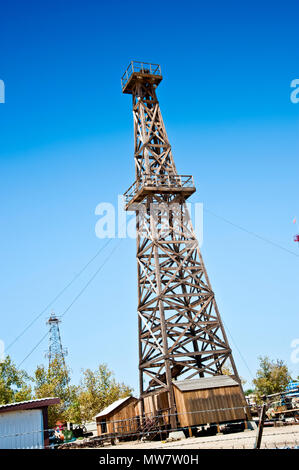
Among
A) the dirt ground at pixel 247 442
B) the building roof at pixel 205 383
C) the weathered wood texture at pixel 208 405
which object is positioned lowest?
the dirt ground at pixel 247 442

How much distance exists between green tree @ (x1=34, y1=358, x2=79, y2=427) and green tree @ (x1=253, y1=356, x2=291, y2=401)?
19.6 metres

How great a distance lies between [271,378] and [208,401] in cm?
2427

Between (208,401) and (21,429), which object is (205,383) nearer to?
(208,401)

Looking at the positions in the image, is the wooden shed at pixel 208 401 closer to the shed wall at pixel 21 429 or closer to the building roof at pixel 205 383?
the building roof at pixel 205 383

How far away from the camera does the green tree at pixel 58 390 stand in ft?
133

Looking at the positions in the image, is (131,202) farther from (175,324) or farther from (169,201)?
(175,324)

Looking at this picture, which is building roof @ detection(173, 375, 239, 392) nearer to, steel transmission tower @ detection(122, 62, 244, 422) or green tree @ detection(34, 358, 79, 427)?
steel transmission tower @ detection(122, 62, 244, 422)

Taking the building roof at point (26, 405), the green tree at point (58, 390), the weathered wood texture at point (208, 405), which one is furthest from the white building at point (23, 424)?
the green tree at point (58, 390)

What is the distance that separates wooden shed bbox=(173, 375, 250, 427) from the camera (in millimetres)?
18895

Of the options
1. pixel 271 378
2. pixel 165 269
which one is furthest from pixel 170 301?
pixel 271 378

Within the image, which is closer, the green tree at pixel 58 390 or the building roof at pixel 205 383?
the building roof at pixel 205 383

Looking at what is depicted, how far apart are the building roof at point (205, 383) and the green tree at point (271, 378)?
20.8 metres

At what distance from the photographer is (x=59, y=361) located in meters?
47.3
